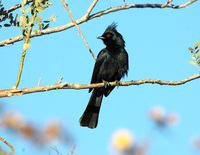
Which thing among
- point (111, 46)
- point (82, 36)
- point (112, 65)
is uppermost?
point (111, 46)

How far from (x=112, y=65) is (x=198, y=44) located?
2.81 meters

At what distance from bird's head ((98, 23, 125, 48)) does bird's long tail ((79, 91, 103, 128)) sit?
1.16m

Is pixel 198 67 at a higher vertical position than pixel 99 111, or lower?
lower

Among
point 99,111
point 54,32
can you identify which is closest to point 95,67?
point 99,111

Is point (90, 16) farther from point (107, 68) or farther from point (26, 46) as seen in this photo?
point (107, 68)

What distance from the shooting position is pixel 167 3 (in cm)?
383

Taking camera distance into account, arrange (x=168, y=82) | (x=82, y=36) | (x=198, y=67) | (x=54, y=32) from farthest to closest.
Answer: (x=54, y=32) → (x=168, y=82) → (x=198, y=67) → (x=82, y=36)

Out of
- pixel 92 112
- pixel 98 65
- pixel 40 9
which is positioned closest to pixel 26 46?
pixel 40 9

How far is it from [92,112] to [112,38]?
1.72 metres

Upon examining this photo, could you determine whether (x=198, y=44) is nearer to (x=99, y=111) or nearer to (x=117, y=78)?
(x=117, y=78)

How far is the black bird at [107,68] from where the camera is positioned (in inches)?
252

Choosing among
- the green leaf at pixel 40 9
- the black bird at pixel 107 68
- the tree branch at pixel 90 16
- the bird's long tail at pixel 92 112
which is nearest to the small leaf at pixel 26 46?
the green leaf at pixel 40 9

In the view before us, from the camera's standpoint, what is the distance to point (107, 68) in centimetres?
635

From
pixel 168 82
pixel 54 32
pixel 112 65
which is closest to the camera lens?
pixel 168 82
